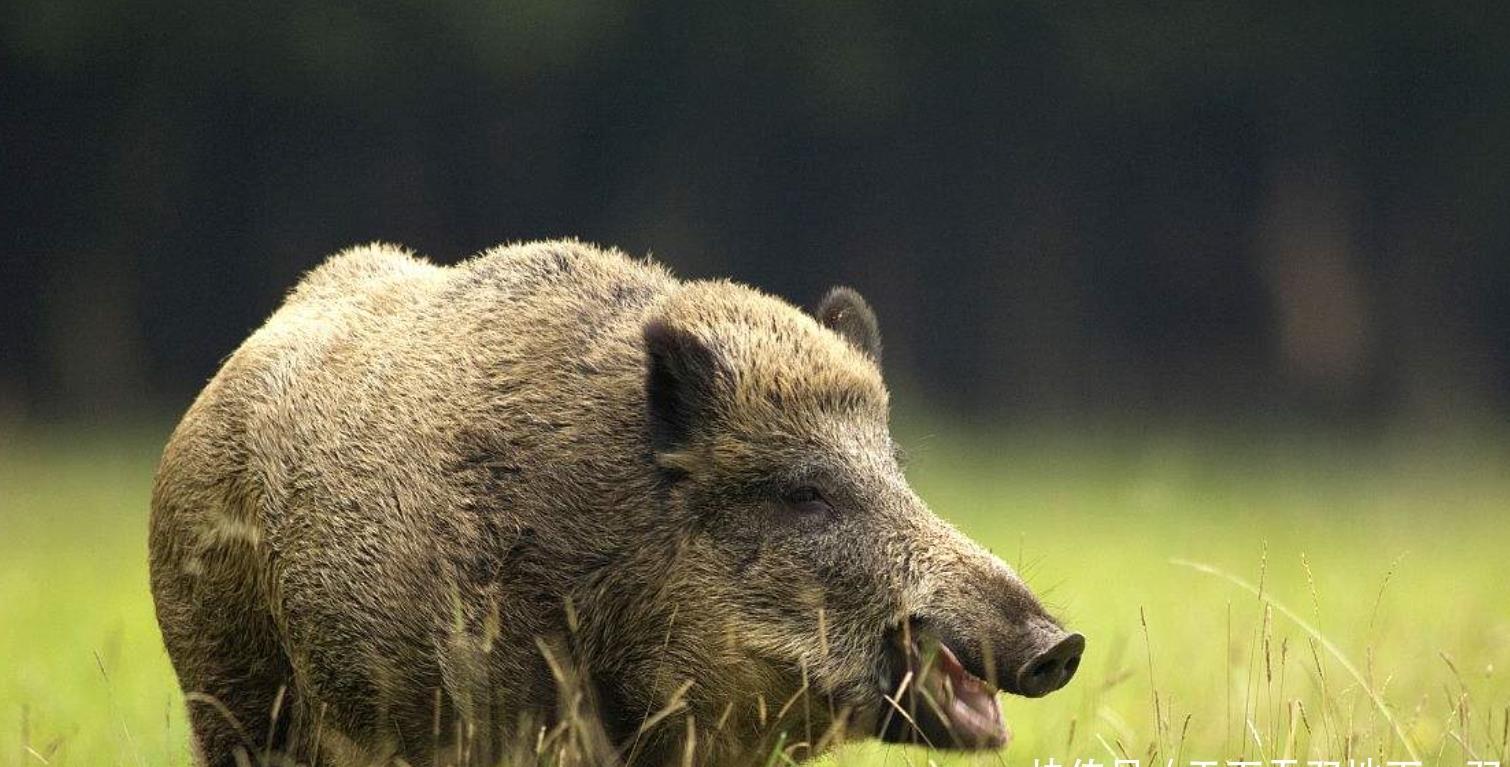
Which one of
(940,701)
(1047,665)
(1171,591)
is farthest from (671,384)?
(1171,591)

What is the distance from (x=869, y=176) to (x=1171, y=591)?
46.0 ft

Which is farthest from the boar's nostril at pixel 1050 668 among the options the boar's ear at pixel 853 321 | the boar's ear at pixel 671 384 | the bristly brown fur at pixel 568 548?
the boar's ear at pixel 853 321

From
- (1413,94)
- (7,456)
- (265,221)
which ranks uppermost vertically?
(1413,94)

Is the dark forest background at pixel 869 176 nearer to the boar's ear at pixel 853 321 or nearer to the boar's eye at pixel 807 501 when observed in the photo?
the boar's ear at pixel 853 321

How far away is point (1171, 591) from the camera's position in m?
10.4

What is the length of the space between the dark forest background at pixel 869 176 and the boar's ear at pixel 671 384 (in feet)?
51.4

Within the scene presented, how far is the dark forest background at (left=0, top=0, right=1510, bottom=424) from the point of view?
20.7 m

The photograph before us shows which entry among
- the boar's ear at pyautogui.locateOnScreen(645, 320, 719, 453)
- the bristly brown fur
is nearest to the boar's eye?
the bristly brown fur

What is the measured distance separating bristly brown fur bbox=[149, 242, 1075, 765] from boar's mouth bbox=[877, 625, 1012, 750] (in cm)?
6

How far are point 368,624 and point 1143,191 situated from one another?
70.4ft

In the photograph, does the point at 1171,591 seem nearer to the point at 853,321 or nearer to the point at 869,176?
the point at 853,321

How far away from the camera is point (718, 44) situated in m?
22.5

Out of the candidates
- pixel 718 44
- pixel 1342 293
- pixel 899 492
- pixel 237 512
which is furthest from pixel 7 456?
pixel 1342 293

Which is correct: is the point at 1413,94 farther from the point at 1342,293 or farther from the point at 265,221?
the point at 265,221
